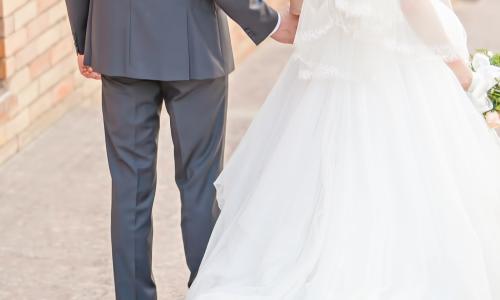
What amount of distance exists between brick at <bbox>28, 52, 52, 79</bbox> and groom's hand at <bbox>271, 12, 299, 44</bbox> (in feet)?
7.05

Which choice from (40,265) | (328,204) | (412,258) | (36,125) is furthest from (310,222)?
(36,125)

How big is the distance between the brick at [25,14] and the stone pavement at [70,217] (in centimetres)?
60

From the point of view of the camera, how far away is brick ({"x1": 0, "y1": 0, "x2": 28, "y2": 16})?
17.5ft

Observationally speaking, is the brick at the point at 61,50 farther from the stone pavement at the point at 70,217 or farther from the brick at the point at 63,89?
the stone pavement at the point at 70,217

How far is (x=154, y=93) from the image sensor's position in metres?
3.85

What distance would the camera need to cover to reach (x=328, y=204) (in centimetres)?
370

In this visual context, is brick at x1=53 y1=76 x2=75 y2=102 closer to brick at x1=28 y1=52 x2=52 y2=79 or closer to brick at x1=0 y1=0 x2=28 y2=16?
brick at x1=28 y1=52 x2=52 y2=79

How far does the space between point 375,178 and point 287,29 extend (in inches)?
22.1

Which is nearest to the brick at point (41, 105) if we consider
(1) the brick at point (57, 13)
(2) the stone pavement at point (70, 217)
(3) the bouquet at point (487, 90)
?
(2) the stone pavement at point (70, 217)

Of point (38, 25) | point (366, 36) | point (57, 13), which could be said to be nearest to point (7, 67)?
point (38, 25)

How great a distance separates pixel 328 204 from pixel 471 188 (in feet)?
1.54

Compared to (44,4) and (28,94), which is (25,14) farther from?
(28,94)

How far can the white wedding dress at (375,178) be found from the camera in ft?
12.0

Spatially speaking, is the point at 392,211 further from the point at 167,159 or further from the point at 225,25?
the point at 167,159
